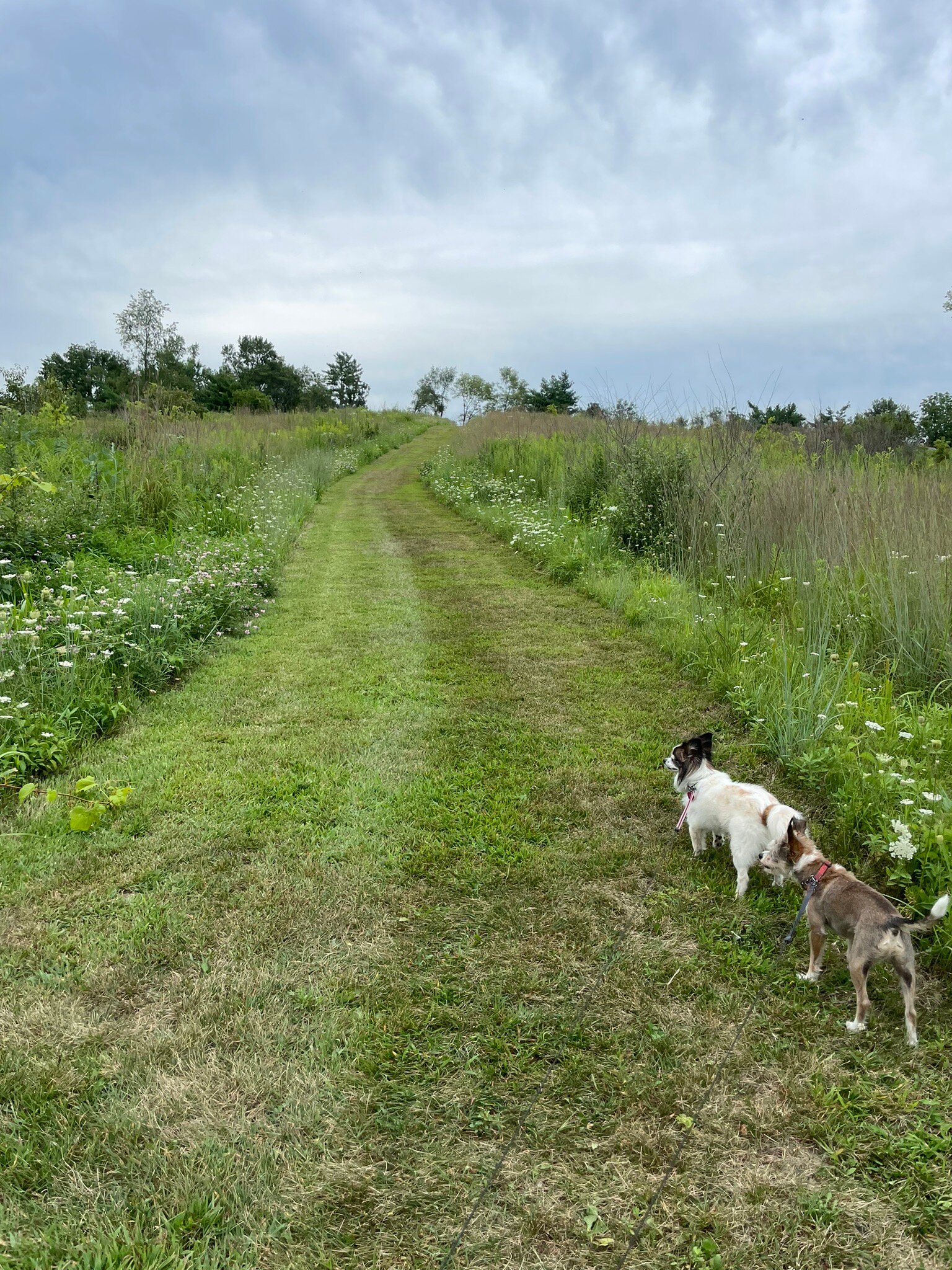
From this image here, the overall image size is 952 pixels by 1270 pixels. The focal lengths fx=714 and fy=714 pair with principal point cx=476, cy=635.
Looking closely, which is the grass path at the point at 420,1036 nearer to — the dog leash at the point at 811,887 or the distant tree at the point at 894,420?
the dog leash at the point at 811,887

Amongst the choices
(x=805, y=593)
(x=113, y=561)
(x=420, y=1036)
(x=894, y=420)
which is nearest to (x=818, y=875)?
(x=420, y=1036)

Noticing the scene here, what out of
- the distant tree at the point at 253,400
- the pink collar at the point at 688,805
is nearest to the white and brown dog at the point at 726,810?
the pink collar at the point at 688,805

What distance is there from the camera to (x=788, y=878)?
Result: 306 cm

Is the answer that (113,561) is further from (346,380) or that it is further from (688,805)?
(346,380)

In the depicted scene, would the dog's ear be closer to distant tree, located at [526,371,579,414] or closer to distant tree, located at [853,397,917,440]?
distant tree, located at [853,397,917,440]

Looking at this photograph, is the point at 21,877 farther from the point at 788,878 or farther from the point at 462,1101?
the point at 788,878

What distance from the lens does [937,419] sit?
834 inches

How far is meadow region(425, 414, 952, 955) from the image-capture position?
3473 millimetres

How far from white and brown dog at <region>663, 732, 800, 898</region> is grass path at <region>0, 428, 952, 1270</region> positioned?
0.17 m

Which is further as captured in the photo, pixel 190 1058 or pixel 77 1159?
pixel 190 1058

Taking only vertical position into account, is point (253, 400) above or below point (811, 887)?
above

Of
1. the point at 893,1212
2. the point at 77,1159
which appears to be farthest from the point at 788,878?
the point at 77,1159

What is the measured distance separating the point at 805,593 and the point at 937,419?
1991 centimetres

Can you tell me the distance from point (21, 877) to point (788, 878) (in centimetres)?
343
